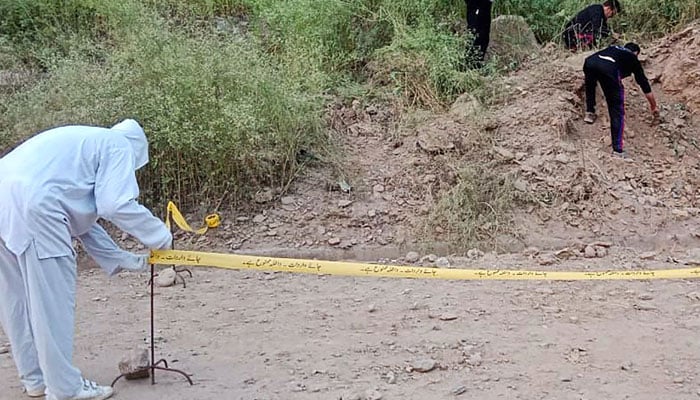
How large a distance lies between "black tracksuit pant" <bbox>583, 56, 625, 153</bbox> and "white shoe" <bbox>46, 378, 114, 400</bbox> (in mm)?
5357

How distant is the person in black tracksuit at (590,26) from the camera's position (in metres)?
8.65

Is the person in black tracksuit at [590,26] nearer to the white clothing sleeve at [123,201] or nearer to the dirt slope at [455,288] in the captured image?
the dirt slope at [455,288]

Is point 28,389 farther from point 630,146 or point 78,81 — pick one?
point 630,146

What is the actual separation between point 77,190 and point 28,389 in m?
1.07

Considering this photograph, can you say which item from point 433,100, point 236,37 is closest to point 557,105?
point 433,100

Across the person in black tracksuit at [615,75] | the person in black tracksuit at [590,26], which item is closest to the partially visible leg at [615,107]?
the person in black tracksuit at [615,75]

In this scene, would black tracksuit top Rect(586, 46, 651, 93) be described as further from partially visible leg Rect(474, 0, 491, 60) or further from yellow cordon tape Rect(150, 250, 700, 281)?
yellow cordon tape Rect(150, 250, 700, 281)

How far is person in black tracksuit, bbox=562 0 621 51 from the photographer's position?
8648 millimetres

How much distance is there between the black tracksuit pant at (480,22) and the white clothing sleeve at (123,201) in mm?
5587

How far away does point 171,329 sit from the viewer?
15.2ft

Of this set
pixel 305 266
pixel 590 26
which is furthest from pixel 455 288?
pixel 590 26

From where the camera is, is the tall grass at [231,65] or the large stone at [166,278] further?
the tall grass at [231,65]

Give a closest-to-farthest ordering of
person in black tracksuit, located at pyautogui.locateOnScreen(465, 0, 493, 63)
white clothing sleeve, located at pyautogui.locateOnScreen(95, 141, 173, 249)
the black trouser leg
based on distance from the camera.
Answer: white clothing sleeve, located at pyautogui.locateOnScreen(95, 141, 173, 249)
the black trouser leg
person in black tracksuit, located at pyautogui.locateOnScreen(465, 0, 493, 63)

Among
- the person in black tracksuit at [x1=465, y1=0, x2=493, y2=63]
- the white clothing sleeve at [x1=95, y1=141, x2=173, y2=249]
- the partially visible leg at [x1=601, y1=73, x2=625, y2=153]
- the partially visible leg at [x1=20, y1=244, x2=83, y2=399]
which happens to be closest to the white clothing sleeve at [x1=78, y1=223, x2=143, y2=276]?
the partially visible leg at [x1=20, y1=244, x2=83, y2=399]
